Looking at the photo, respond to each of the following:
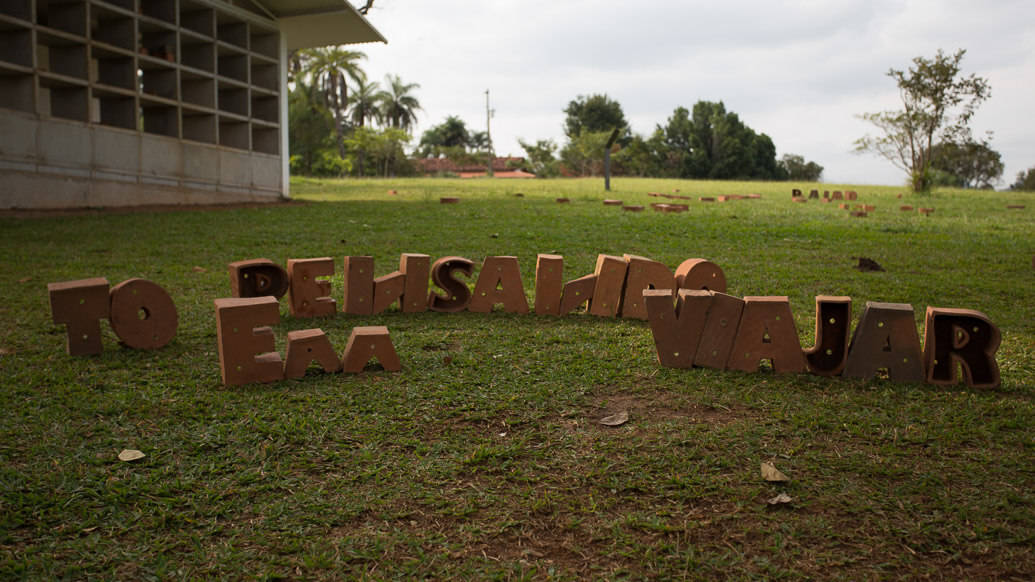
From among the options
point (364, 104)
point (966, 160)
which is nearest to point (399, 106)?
point (364, 104)

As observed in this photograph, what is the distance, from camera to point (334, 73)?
4819 centimetres

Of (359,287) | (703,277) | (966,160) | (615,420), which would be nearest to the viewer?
(615,420)

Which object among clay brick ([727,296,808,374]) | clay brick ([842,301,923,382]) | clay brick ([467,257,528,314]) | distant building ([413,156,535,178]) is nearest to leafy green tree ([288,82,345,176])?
distant building ([413,156,535,178])

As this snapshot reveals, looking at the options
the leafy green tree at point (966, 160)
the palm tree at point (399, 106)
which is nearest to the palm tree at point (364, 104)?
the palm tree at point (399, 106)

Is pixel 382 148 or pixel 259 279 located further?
pixel 382 148

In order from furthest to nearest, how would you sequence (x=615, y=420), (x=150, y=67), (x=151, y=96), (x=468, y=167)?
(x=468, y=167), (x=150, y=67), (x=151, y=96), (x=615, y=420)

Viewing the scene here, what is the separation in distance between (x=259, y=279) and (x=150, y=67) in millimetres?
9411

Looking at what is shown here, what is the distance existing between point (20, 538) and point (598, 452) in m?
1.67

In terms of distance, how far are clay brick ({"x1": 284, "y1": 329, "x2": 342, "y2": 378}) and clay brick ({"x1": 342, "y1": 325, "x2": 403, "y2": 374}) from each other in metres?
0.08

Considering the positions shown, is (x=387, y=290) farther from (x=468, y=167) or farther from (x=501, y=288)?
(x=468, y=167)

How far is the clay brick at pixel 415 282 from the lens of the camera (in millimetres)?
4551

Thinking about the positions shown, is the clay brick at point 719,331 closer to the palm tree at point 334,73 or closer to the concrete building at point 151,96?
the concrete building at point 151,96

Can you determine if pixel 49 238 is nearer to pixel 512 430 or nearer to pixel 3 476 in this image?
pixel 3 476

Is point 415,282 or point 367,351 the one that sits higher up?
point 415,282
